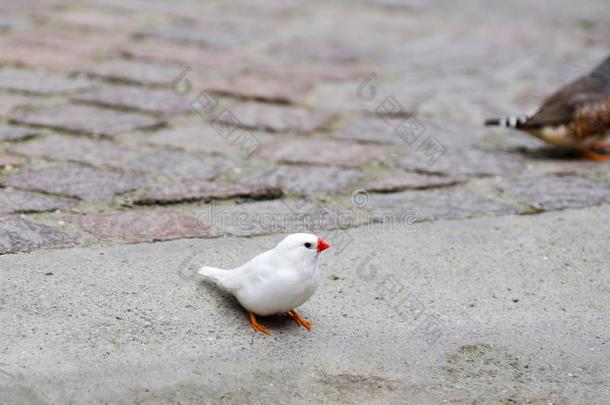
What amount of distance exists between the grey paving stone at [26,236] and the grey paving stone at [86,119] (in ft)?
3.96

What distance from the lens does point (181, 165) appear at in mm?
4133

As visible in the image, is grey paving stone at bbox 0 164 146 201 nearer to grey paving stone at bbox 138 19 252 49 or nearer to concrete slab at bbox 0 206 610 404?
concrete slab at bbox 0 206 610 404

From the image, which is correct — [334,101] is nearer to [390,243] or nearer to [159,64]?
[159,64]

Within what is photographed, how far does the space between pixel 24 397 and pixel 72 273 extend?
72 centimetres

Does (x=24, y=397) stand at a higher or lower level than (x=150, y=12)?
lower

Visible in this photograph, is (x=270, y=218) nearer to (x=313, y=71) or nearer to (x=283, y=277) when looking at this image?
(x=283, y=277)

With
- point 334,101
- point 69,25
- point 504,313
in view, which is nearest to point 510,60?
point 334,101

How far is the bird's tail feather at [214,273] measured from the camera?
9.42 feet

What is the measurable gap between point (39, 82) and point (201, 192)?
A: 181cm

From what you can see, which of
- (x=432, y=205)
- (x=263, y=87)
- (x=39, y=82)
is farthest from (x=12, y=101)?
(x=432, y=205)

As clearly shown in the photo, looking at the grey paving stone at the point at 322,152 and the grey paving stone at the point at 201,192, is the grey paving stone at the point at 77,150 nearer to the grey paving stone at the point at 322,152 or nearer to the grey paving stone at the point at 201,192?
the grey paving stone at the point at 201,192

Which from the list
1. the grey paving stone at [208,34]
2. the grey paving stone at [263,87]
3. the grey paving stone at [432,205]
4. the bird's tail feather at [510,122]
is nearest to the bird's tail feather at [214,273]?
the grey paving stone at [432,205]

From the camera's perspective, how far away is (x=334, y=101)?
17.5 ft

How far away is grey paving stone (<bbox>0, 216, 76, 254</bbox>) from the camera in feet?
10.2
